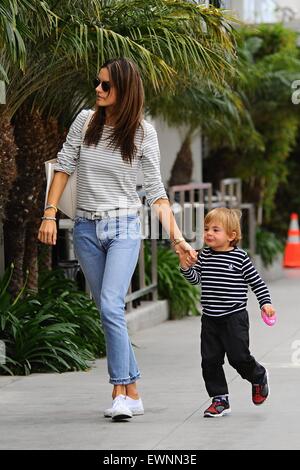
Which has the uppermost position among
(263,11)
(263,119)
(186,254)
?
(263,11)

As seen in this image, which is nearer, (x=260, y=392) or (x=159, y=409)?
(x=260, y=392)

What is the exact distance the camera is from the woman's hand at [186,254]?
6.77 metres

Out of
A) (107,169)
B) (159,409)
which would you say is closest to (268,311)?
(159,409)

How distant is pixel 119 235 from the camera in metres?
6.89

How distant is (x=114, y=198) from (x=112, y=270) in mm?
409

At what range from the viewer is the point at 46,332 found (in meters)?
8.88

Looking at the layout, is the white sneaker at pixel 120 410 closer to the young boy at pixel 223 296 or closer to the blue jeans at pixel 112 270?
the blue jeans at pixel 112 270

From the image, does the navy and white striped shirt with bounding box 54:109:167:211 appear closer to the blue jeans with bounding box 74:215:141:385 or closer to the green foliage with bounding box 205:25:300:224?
the blue jeans with bounding box 74:215:141:385

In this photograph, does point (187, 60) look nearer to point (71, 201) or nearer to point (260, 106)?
point (71, 201)

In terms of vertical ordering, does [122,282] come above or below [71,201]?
below

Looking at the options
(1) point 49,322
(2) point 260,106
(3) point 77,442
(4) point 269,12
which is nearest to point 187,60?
(1) point 49,322

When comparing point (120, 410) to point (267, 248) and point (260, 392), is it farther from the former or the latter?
point (267, 248)

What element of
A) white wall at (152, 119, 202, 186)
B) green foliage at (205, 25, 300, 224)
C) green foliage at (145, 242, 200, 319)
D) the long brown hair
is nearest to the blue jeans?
the long brown hair
